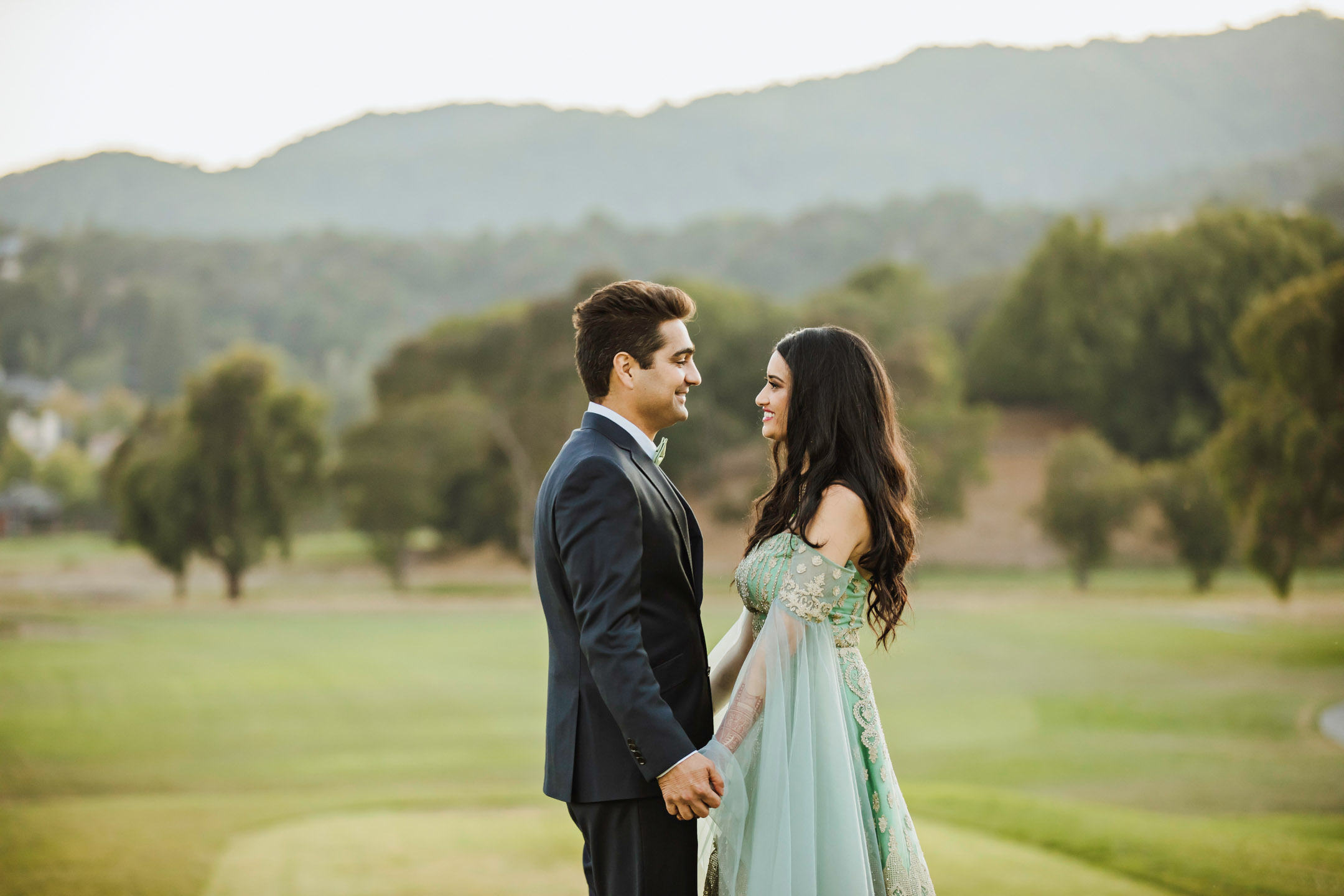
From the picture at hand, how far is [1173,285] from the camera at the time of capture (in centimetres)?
3278

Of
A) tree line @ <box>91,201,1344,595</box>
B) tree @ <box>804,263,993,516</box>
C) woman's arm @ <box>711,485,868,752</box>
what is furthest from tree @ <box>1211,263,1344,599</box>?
woman's arm @ <box>711,485,868,752</box>

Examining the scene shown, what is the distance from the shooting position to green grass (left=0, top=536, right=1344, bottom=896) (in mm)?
5953

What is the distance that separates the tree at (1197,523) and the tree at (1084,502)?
0.91m

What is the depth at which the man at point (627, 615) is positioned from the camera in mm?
2344

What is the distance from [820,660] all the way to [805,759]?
244mm

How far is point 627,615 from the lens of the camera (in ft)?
7.70

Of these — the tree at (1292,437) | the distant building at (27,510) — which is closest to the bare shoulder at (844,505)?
the tree at (1292,437)

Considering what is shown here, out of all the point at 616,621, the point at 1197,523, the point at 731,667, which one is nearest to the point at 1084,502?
the point at 1197,523

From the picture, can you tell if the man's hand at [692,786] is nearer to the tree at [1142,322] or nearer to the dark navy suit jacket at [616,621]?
the dark navy suit jacket at [616,621]

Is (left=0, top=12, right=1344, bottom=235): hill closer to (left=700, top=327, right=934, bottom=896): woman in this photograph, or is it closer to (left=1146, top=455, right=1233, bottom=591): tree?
(left=1146, top=455, right=1233, bottom=591): tree

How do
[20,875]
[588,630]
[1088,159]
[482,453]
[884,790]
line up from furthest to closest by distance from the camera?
[1088,159] < [482,453] < [20,875] < [884,790] < [588,630]

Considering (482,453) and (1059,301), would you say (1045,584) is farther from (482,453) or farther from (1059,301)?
(482,453)

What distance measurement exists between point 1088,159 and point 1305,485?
73.8 metres

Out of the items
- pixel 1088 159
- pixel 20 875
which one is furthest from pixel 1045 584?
pixel 1088 159
